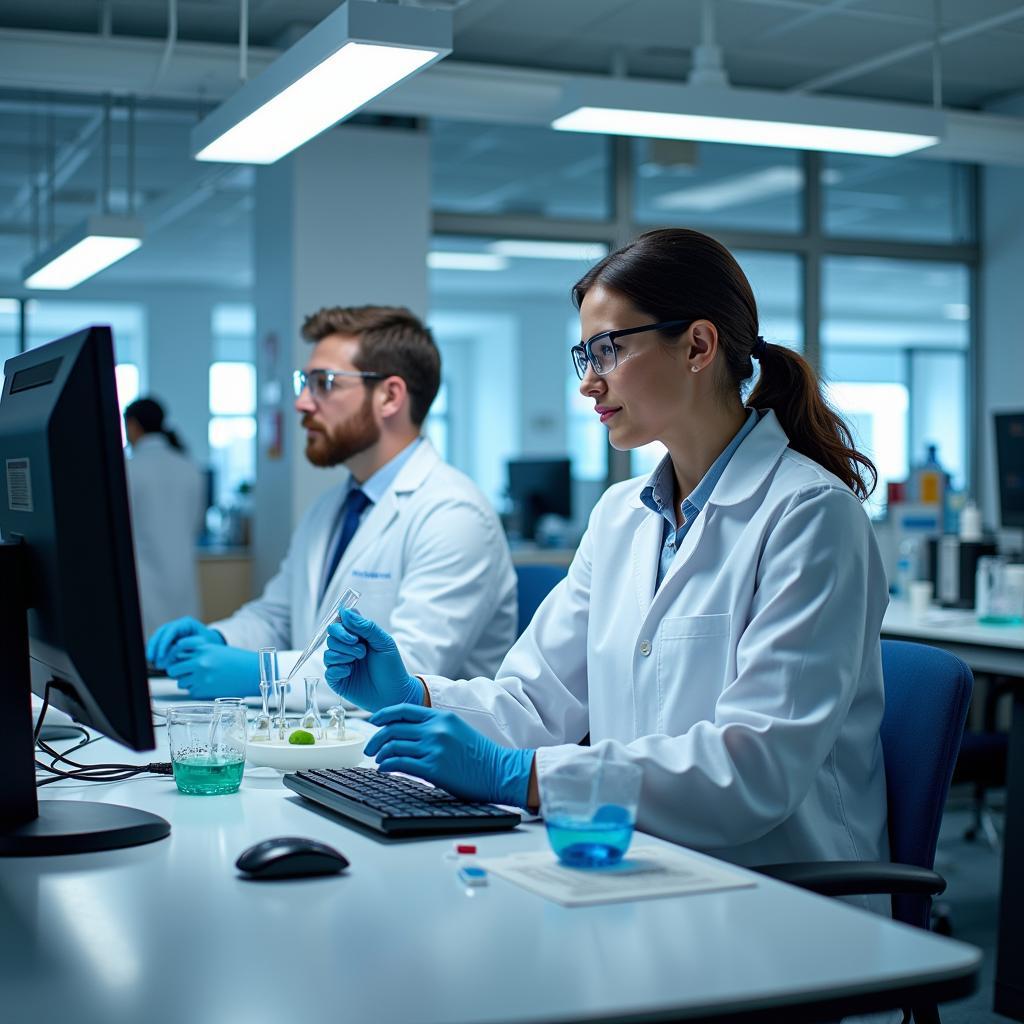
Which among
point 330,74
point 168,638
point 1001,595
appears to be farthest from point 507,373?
point 168,638

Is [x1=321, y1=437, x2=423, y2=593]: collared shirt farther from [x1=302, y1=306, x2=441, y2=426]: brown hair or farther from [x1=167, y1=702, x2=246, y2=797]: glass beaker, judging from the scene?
[x1=167, y1=702, x2=246, y2=797]: glass beaker

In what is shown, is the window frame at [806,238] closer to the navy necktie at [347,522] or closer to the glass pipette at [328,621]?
the navy necktie at [347,522]

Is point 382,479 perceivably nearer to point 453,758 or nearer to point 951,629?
point 453,758

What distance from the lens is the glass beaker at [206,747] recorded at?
60.9 inches

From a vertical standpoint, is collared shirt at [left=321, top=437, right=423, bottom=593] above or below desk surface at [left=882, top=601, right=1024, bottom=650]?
above

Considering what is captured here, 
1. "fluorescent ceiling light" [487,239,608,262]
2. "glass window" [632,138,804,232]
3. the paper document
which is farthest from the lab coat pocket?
"fluorescent ceiling light" [487,239,608,262]

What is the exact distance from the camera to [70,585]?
48.8 inches

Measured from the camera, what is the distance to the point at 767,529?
1616 millimetres

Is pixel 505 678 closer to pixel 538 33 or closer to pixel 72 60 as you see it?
pixel 72 60

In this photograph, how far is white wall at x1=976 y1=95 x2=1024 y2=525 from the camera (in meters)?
6.30

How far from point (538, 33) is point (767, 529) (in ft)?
13.0

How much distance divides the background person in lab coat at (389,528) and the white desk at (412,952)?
1.30 metres

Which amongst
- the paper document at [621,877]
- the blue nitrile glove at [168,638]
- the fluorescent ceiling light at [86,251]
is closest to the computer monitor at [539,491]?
the fluorescent ceiling light at [86,251]

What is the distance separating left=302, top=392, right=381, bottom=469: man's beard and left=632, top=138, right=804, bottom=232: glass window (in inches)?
136
